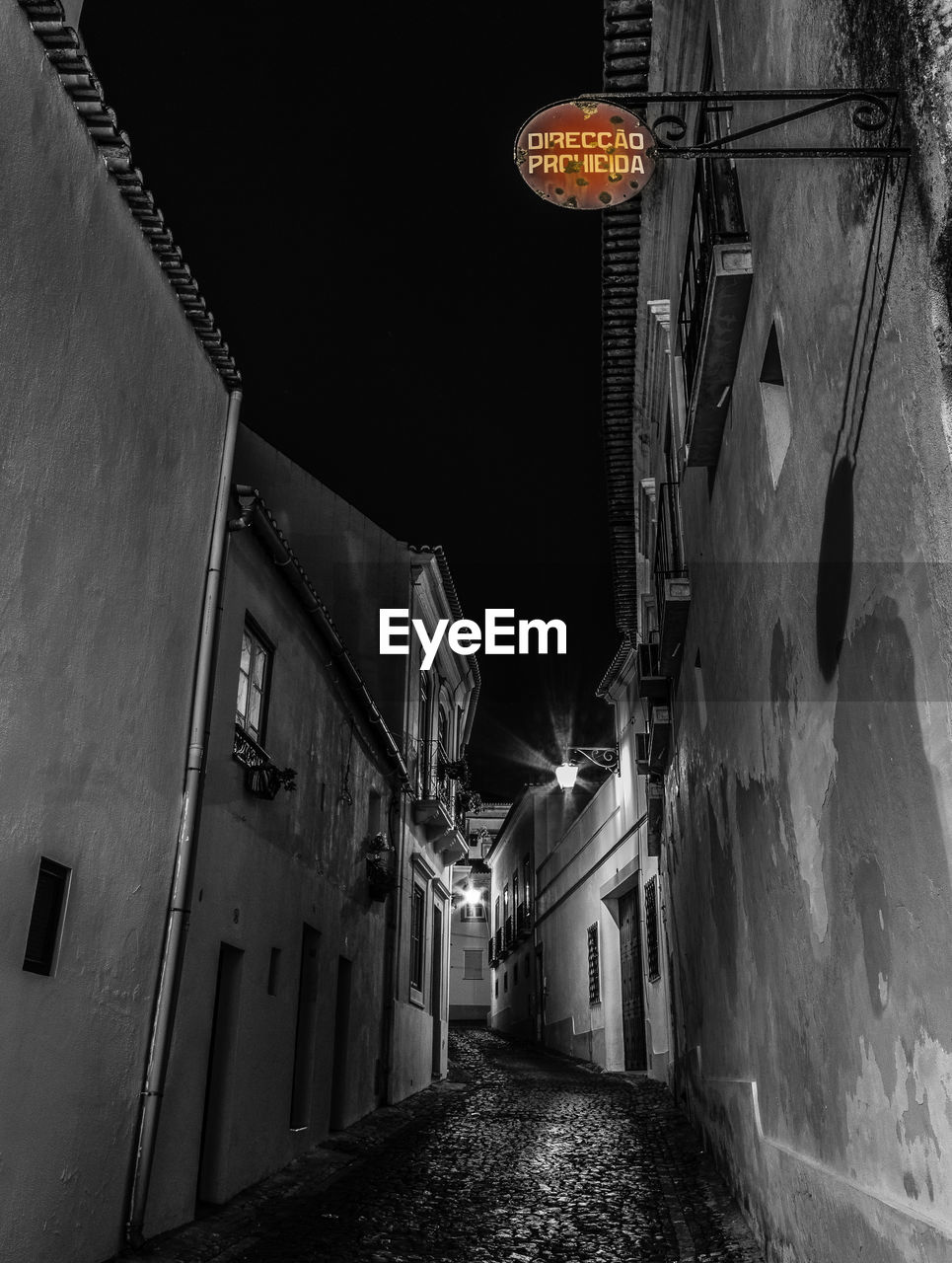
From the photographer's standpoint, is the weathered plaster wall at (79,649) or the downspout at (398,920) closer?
the weathered plaster wall at (79,649)

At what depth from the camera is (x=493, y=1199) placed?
8.12 m

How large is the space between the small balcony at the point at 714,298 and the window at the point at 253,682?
4260mm

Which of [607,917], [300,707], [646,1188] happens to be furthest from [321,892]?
[607,917]

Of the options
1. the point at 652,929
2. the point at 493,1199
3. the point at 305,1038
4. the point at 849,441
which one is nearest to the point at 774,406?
the point at 849,441

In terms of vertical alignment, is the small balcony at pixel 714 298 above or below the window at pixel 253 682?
above

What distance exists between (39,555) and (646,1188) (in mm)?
6767

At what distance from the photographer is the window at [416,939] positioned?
17.7m

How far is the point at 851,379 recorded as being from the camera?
12.8ft

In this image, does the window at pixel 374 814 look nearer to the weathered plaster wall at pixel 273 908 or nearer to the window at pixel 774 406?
the weathered plaster wall at pixel 273 908

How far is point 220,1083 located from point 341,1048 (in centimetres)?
426

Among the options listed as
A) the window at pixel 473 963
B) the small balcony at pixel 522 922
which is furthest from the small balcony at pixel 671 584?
the window at pixel 473 963

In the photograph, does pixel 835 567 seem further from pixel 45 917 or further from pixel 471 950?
pixel 471 950

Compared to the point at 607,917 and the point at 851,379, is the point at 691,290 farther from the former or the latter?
the point at 607,917

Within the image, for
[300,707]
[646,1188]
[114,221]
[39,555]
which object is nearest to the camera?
[39,555]
